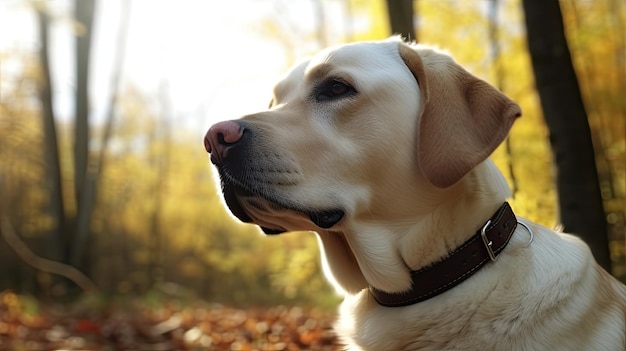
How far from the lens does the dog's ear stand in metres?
2.30

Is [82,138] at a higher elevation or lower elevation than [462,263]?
lower

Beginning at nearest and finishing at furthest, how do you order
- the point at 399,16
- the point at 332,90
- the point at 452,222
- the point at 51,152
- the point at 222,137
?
the point at 222,137
the point at 452,222
the point at 332,90
the point at 399,16
the point at 51,152

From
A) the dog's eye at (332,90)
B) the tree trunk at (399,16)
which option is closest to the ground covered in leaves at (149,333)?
the dog's eye at (332,90)

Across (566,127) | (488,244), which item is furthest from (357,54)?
(566,127)

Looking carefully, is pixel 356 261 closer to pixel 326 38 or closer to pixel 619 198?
pixel 619 198

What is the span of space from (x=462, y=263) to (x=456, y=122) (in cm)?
54

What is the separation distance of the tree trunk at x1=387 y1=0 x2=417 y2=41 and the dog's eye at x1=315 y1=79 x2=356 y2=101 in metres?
4.44

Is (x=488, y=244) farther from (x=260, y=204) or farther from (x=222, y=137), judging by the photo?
(x=222, y=137)

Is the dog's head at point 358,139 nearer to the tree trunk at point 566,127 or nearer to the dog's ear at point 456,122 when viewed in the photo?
the dog's ear at point 456,122

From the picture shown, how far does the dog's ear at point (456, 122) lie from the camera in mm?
2301

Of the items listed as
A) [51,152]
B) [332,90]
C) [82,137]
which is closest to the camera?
[332,90]

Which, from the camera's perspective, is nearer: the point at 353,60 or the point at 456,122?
the point at 456,122

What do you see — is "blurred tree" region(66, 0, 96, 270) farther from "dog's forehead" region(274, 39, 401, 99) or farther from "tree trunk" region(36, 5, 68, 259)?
"dog's forehead" region(274, 39, 401, 99)

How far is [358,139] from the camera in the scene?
2.50 metres
